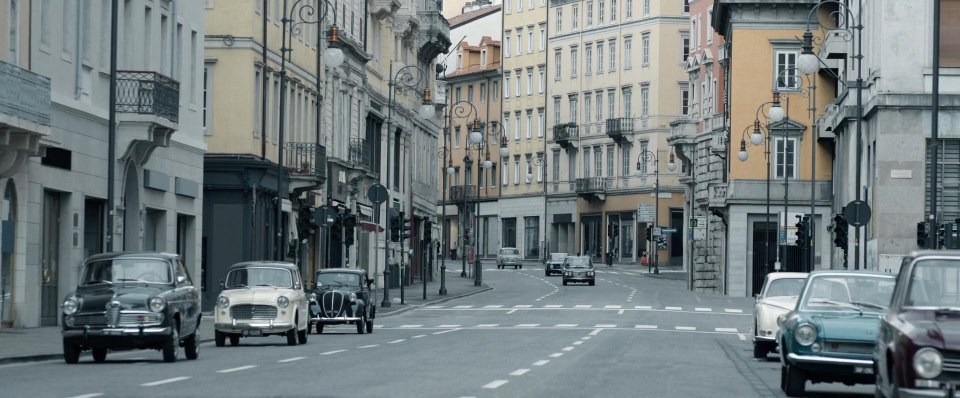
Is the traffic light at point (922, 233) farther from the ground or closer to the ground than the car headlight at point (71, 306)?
farther from the ground

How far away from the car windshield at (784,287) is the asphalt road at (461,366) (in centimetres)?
119

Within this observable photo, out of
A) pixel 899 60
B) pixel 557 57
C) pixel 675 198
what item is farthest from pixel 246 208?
pixel 557 57

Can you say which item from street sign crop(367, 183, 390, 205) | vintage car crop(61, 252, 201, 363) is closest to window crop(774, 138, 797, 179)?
street sign crop(367, 183, 390, 205)

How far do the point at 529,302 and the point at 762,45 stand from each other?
23497mm

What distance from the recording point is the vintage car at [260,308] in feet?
107

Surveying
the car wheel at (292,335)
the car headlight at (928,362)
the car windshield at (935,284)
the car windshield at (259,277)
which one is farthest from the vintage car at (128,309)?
the car headlight at (928,362)

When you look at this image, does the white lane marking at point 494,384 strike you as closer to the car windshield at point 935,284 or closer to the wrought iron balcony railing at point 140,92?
the car windshield at point 935,284

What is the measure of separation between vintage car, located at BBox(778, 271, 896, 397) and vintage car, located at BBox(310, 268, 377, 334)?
19348 millimetres

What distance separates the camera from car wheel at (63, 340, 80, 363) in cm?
2578

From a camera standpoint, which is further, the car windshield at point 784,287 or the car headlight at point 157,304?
the car windshield at point 784,287

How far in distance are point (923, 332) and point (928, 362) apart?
0.38 meters

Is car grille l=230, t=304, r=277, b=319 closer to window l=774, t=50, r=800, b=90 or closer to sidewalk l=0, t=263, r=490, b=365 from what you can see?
sidewalk l=0, t=263, r=490, b=365

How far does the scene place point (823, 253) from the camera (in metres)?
81.1

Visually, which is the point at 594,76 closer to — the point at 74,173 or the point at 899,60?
the point at 899,60
